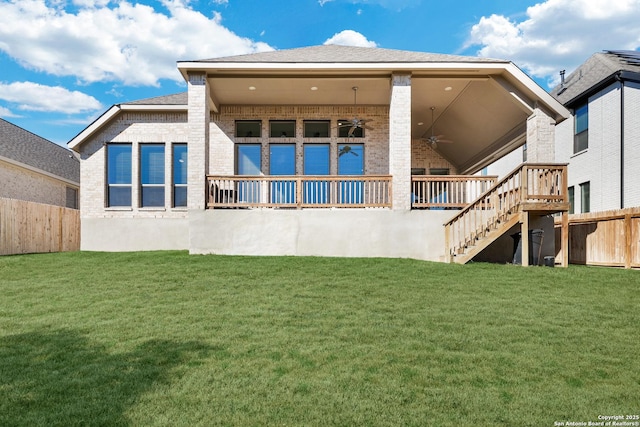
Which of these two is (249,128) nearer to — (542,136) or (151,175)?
(151,175)

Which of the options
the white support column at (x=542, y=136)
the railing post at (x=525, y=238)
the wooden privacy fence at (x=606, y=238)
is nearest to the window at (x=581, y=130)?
the wooden privacy fence at (x=606, y=238)

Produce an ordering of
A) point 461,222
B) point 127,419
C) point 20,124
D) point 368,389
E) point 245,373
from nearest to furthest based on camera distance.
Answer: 1. point 127,419
2. point 368,389
3. point 245,373
4. point 461,222
5. point 20,124

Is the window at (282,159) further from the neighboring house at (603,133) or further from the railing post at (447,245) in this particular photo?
the neighboring house at (603,133)

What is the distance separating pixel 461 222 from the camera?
11.9 metres

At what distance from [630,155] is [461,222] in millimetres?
9570

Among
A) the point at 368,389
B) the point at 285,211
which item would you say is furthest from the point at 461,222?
the point at 368,389

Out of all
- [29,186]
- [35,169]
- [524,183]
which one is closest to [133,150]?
[35,169]

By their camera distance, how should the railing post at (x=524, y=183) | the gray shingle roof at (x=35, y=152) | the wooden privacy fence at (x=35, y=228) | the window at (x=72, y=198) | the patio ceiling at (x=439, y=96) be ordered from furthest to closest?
1. the window at (x=72, y=198)
2. the gray shingle roof at (x=35, y=152)
3. the wooden privacy fence at (x=35, y=228)
4. the patio ceiling at (x=439, y=96)
5. the railing post at (x=524, y=183)

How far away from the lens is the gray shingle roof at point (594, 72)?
17.5 meters

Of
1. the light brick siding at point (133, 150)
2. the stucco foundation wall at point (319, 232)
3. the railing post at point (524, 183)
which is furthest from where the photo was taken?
the light brick siding at point (133, 150)

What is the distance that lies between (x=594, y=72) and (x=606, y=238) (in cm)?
1008

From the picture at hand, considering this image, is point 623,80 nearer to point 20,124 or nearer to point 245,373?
point 245,373

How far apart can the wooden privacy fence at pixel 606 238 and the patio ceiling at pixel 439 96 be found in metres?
3.55

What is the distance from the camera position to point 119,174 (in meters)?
15.5
